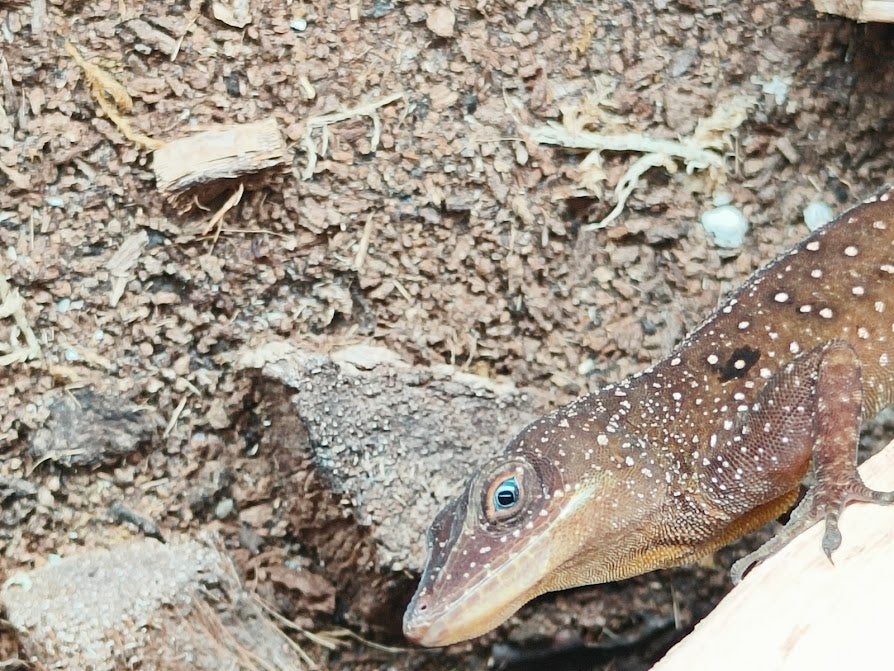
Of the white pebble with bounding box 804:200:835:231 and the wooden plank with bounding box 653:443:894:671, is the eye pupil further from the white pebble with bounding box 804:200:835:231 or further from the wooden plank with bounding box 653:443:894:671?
the white pebble with bounding box 804:200:835:231

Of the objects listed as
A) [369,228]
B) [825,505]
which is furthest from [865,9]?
[369,228]

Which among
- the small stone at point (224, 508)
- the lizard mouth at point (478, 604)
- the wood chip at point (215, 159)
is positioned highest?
the wood chip at point (215, 159)

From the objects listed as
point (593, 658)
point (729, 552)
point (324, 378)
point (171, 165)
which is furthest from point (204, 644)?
point (729, 552)

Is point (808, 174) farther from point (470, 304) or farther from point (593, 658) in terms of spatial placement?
point (593, 658)

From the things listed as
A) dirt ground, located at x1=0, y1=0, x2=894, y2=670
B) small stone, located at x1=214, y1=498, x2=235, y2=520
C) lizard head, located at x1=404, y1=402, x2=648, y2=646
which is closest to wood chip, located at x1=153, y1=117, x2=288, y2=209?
dirt ground, located at x1=0, y1=0, x2=894, y2=670

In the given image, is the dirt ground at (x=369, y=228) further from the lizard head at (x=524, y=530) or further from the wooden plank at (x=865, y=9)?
the lizard head at (x=524, y=530)

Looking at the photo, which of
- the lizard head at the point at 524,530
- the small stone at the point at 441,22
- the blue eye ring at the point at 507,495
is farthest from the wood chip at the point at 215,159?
the blue eye ring at the point at 507,495
